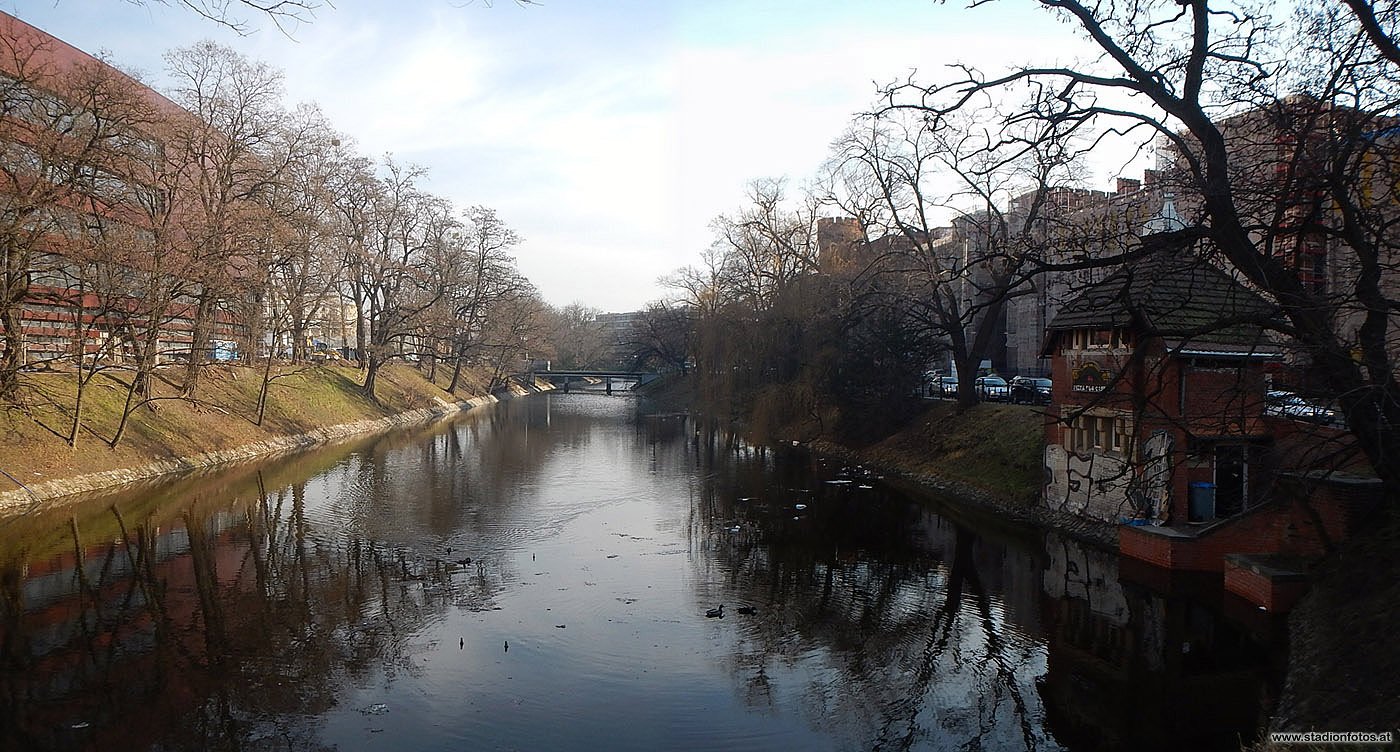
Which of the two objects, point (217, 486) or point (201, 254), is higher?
point (201, 254)

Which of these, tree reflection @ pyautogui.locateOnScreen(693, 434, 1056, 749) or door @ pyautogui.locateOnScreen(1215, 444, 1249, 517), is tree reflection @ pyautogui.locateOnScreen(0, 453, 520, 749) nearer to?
tree reflection @ pyautogui.locateOnScreen(693, 434, 1056, 749)

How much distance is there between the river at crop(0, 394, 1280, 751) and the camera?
961cm

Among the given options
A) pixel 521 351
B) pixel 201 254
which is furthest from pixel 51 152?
pixel 521 351

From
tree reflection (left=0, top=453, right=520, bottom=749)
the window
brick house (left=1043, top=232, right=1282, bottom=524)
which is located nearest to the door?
brick house (left=1043, top=232, right=1282, bottom=524)

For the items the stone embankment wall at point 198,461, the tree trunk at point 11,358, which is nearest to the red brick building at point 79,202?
the tree trunk at point 11,358

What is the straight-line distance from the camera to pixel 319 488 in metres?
24.7

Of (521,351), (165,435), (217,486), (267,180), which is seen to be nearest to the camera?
(217,486)

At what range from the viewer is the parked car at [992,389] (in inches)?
1269

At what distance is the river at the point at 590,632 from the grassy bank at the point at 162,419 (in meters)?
2.42

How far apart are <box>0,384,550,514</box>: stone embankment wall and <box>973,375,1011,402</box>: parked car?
25.8 meters

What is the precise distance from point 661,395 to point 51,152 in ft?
187

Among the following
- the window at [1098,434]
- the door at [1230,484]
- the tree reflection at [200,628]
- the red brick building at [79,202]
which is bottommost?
the tree reflection at [200,628]

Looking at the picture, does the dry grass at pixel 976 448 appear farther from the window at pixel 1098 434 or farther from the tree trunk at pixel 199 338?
the tree trunk at pixel 199 338

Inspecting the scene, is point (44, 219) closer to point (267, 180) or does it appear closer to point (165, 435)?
point (165, 435)
